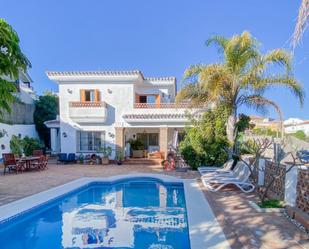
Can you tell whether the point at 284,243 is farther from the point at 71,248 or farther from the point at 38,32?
the point at 38,32

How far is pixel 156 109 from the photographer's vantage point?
22.0 metres

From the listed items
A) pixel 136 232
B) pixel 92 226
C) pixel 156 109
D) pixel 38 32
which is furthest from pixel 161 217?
pixel 38 32

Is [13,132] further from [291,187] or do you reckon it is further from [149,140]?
[291,187]

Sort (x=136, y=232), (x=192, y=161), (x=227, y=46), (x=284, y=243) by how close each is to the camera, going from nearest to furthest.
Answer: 1. (x=284, y=243)
2. (x=136, y=232)
3. (x=227, y=46)
4. (x=192, y=161)

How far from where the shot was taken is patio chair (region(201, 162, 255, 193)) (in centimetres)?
1027

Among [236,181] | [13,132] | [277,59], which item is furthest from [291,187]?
[13,132]

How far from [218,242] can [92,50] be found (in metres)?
31.4

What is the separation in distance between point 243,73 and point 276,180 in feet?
19.5

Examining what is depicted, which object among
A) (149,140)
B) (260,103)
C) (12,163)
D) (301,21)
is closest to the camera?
(301,21)

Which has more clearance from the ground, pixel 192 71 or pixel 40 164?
pixel 192 71

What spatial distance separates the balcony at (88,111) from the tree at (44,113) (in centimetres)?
1056

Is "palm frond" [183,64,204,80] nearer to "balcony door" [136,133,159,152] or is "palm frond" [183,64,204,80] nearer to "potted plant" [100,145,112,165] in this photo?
"potted plant" [100,145,112,165]

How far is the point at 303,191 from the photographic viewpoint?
22.8ft

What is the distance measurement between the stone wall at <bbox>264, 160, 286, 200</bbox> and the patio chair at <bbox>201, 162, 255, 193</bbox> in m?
0.79
